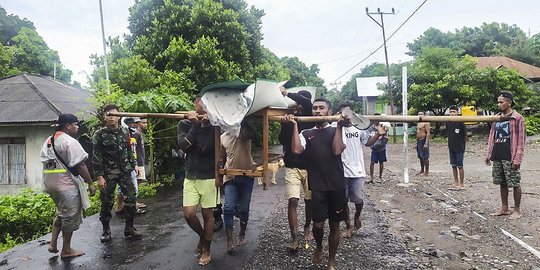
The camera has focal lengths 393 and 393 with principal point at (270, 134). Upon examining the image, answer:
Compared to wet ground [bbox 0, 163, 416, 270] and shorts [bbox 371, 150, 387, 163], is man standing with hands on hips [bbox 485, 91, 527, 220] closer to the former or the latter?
wet ground [bbox 0, 163, 416, 270]

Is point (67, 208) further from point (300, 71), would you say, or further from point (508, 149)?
point (300, 71)

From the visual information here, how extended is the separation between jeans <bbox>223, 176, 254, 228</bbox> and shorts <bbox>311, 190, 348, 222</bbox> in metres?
1.31

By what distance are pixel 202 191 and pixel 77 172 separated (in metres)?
1.70

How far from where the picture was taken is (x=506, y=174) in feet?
21.5

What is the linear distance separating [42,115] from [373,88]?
1279 inches

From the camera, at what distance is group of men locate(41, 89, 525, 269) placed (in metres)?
4.31

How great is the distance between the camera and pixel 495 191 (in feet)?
30.2

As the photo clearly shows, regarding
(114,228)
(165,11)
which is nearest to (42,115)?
(165,11)

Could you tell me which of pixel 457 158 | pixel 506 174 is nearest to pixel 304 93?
pixel 506 174

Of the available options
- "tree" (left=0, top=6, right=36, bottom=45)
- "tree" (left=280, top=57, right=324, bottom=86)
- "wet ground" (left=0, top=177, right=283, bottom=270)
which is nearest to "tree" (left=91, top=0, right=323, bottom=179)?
"wet ground" (left=0, top=177, right=283, bottom=270)

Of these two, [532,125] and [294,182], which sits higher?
[532,125]

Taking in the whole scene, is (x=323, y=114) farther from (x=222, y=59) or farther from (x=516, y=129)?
(x=222, y=59)

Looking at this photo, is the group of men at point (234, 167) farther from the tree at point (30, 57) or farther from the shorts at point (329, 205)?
the tree at point (30, 57)

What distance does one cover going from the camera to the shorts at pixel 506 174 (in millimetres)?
6477
